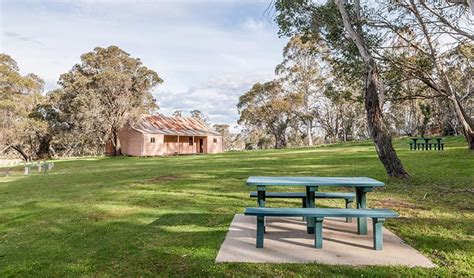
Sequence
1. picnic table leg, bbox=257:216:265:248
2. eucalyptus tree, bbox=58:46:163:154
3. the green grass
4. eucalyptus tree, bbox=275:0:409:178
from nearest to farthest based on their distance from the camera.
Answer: the green grass, picnic table leg, bbox=257:216:265:248, eucalyptus tree, bbox=275:0:409:178, eucalyptus tree, bbox=58:46:163:154

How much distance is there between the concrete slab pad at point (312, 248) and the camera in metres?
3.56

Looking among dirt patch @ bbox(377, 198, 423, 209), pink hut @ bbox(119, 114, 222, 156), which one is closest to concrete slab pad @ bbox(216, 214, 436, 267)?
dirt patch @ bbox(377, 198, 423, 209)

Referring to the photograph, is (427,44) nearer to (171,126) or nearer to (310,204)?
(310,204)

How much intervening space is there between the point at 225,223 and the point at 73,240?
217cm

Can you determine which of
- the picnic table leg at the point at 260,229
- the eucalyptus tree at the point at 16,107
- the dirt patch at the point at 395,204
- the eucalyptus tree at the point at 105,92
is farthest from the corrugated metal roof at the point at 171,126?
the picnic table leg at the point at 260,229

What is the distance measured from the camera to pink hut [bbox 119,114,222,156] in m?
32.3

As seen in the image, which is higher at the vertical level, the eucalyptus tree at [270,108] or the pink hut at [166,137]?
the eucalyptus tree at [270,108]

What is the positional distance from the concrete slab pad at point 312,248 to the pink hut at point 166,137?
1128 inches

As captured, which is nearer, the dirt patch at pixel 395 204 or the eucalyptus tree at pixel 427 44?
the dirt patch at pixel 395 204

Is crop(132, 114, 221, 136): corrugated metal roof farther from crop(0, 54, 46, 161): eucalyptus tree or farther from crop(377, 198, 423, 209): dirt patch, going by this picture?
crop(377, 198, 423, 209): dirt patch

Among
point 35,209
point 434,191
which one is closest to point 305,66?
point 434,191

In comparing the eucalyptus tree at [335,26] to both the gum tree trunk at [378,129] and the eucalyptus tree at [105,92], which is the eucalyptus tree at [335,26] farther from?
the eucalyptus tree at [105,92]

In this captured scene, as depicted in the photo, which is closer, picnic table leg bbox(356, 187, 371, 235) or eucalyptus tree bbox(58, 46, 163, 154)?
picnic table leg bbox(356, 187, 371, 235)

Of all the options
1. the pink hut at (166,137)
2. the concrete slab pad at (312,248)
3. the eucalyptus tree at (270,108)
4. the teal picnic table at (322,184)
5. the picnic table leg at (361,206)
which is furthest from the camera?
the eucalyptus tree at (270,108)
